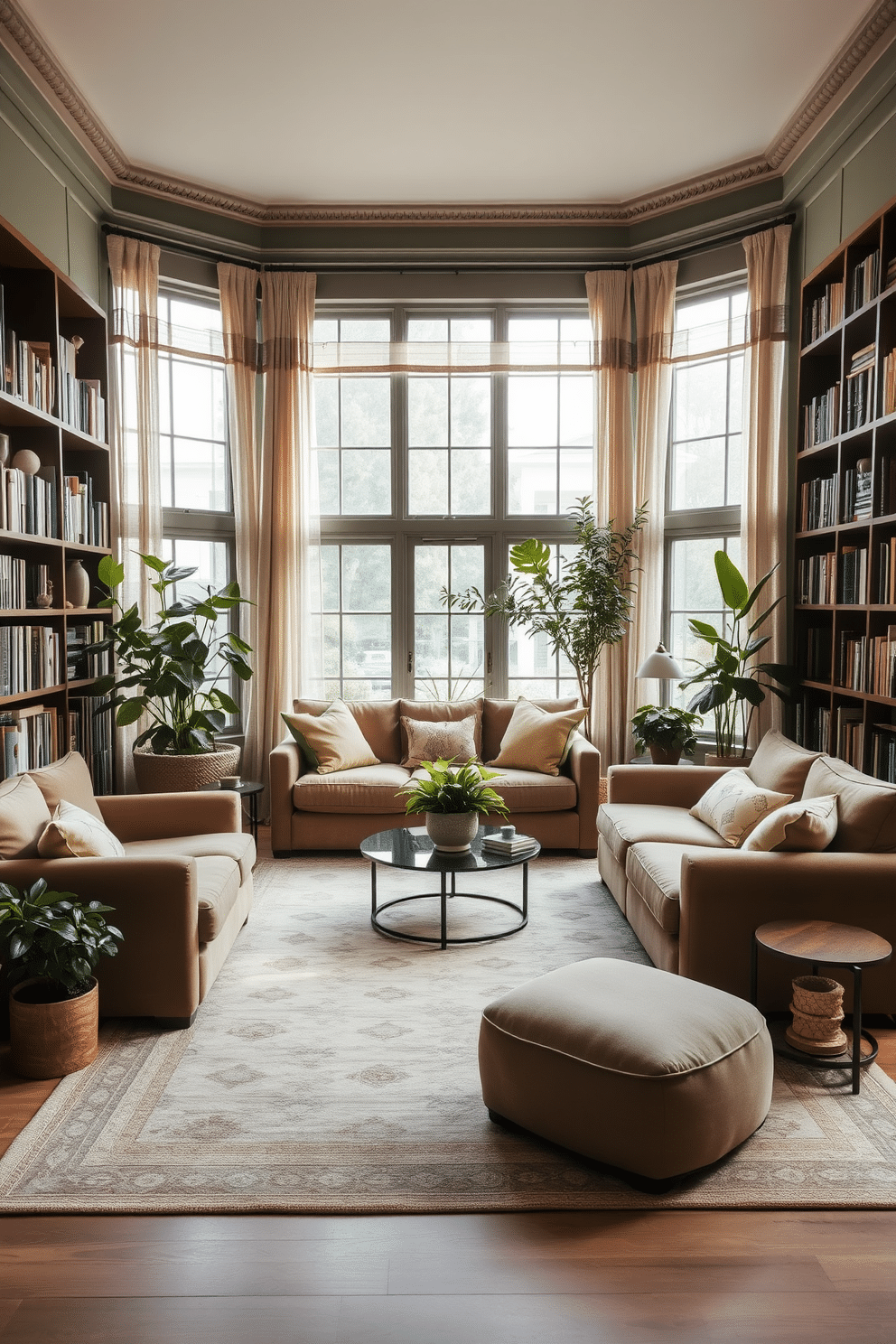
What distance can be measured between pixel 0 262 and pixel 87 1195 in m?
3.96

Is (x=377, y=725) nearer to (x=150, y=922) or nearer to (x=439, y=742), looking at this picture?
(x=439, y=742)

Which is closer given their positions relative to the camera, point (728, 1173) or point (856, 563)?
point (728, 1173)

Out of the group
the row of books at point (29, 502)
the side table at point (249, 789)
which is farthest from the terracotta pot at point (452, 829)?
the row of books at point (29, 502)

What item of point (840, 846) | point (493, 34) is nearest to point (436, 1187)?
point (840, 846)

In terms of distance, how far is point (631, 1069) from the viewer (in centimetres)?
237

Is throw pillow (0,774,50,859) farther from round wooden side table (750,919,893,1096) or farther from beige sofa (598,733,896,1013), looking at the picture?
round wooden side table (750,919,893,1096)

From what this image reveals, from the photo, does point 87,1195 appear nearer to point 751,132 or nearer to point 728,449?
point 728,449

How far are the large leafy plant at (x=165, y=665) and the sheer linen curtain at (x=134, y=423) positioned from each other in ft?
0.73

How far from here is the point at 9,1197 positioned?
2.38m

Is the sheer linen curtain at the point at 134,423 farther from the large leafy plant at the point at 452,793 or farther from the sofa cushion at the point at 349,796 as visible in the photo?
the large leafy plant at the point at 452,793

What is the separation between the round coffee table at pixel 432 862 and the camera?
4062 millimetres

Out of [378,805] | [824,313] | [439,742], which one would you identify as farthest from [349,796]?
[824,313]

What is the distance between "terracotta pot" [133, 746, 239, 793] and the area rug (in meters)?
1.70

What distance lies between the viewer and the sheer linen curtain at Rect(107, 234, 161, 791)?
5859 mm
